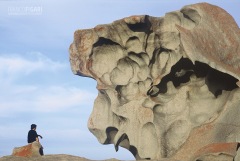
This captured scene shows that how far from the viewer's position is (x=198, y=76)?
13680mm

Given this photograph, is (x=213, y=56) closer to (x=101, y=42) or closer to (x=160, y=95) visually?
(x=160, y=95)

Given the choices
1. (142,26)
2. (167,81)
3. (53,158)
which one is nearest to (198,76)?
(167,81)

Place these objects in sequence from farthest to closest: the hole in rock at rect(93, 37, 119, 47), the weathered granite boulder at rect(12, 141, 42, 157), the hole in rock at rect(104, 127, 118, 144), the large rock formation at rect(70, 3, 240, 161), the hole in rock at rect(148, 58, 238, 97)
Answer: the hole in rock at rect(104, 127, 118, 144) → the hole in rock at rect(93, 37, 119, 47) → the hole in rock at rect(148, 58, 238, 97) → the large rock formation at rect(70, 3, 240, 161) → the weathered granite boulder at rect(12, 141, 42, 157)

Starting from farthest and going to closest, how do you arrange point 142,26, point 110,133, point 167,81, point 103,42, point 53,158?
point 110,133 < point 103,42 < point 142,26 < point 167,81 < point 53,158

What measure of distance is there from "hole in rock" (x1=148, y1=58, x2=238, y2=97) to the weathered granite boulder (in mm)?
3782

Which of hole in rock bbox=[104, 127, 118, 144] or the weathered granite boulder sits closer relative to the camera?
the weathered granite boulder

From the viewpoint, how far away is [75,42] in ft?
51.5

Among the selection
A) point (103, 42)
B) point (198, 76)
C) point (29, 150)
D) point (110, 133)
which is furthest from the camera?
point (110, 133)

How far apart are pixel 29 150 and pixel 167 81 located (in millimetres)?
4484

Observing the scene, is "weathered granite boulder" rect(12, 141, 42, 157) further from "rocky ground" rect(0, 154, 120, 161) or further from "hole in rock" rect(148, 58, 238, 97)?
"hole in rock" rect(148, 58, 238, 97)

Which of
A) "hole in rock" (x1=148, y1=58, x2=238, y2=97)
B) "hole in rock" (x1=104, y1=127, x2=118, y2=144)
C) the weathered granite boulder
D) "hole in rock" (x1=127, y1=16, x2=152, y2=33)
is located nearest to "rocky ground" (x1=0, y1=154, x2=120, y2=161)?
the weathered granite boulder

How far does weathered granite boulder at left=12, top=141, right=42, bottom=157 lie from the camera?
485 inches

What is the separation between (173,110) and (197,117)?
751 millimetres

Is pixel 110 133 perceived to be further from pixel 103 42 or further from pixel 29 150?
pixel 29 150
